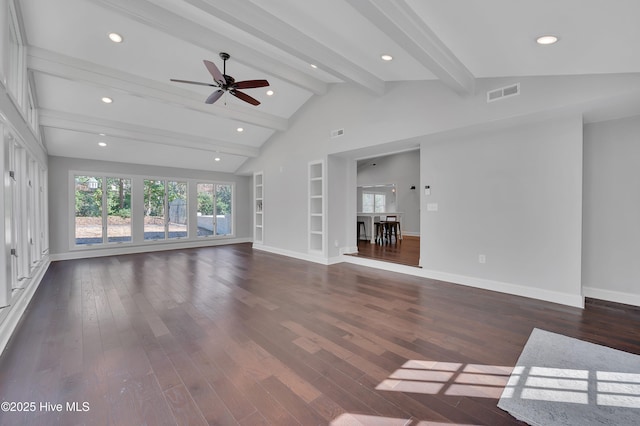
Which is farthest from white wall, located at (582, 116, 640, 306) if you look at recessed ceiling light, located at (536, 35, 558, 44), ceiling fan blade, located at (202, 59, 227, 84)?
ceiling fan blade, located at (202, 59, 227, 84)

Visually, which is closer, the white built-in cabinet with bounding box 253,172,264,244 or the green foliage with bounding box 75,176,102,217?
the green foliage with bounding box 75,176,102,217

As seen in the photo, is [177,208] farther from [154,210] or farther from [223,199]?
[223,199]

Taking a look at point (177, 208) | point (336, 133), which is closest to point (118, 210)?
point (177, 208)

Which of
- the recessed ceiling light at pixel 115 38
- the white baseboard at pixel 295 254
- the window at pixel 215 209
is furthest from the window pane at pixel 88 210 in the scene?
the recessed ceiling light at pixel 115 38

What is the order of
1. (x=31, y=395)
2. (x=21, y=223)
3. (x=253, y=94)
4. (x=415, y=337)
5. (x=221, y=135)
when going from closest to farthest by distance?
(x=31, y=395) → (x=415, y=337) → (x=21, y=223) → (x=253, y=94) → (x=221, y=135)

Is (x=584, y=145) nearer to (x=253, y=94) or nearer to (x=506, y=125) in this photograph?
(x=506, y=125)

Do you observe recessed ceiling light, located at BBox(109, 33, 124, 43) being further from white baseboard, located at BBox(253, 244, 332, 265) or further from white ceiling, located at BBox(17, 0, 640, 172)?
white baseboard, located at BBox(253, 244, 332, 265)

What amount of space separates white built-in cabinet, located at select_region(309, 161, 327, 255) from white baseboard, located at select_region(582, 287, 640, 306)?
4.58 meters

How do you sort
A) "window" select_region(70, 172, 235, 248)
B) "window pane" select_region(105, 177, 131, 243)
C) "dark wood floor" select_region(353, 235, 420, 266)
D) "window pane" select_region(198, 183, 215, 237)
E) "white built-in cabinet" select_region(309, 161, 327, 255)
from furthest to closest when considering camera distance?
"window pane" select_region(198, 183, 215, 237)
"window pane" select_region(105, 177, 131, 243)
"window" select_region(70, 172, 235, 248)
"white built-in cabinet" select_region(309, 161, 327, 255)
"dark wood floor" select_region(353, 235, 420, 266)

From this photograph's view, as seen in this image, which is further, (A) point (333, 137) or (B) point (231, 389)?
(A) point (333, 137)

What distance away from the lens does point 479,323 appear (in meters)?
3.08

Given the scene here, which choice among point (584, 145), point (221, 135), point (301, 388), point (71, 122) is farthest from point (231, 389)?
point (221, 135)

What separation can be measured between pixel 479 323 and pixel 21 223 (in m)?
5.96

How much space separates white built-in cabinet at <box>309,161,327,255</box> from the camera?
22.2 feet
